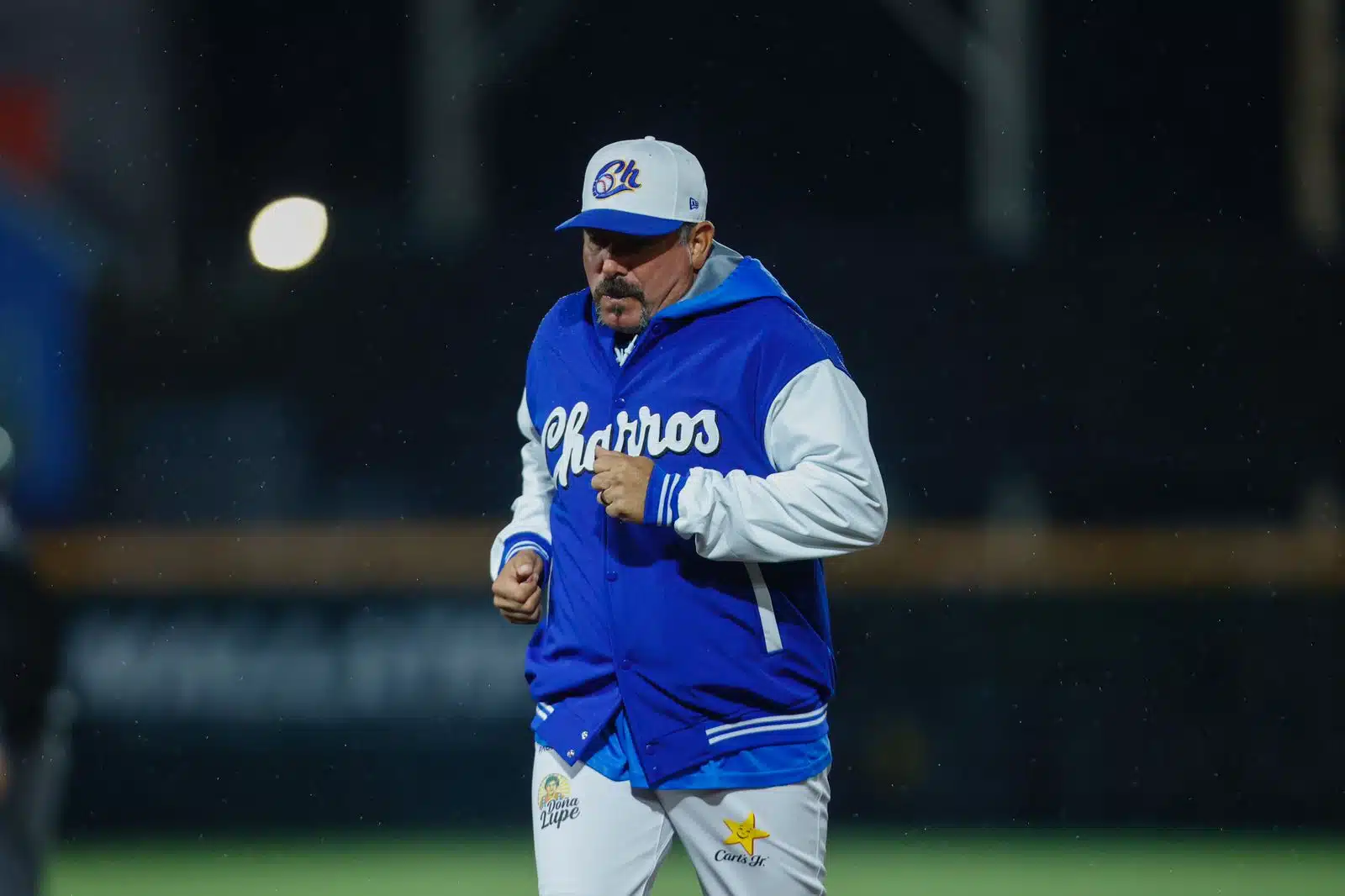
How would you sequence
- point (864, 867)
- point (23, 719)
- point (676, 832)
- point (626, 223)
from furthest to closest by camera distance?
point (864, 867) < point (23, 719) < point (676, 832) < point (626, 223)

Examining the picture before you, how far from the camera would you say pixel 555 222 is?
5.05m

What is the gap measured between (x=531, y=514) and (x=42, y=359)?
2.99 metres

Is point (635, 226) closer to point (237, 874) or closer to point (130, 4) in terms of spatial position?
point (237, 874)

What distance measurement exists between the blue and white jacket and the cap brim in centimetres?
12

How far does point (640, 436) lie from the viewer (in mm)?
2578

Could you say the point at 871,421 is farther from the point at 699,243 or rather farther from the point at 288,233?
the point at 699,243

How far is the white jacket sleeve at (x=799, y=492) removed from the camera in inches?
95.2

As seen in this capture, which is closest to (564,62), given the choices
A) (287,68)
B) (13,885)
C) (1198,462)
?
(287,68)

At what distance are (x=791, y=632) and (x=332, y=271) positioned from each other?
3038 mm

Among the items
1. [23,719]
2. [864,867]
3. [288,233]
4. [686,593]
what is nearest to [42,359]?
[288,233]

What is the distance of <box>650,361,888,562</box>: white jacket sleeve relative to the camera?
2418 mm

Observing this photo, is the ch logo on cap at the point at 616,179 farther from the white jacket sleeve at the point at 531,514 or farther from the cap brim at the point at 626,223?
the white jacket sleeve at the point at 531,514

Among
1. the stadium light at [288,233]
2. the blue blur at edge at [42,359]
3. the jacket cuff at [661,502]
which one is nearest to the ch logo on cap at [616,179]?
the jacket cuff at [661,502]

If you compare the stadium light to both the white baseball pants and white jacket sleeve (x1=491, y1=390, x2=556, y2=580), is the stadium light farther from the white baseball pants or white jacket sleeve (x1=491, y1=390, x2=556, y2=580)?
the white baseball pants
